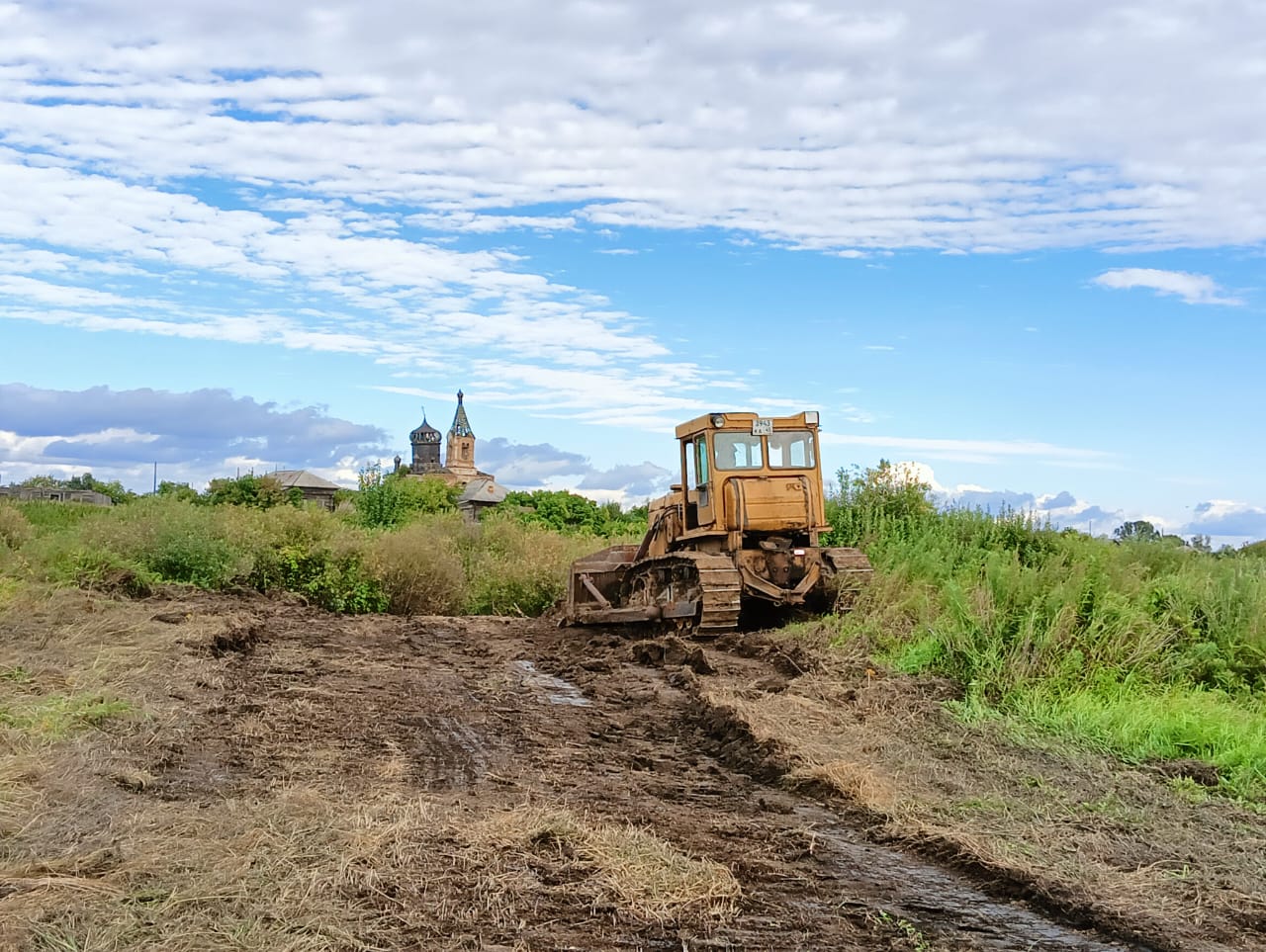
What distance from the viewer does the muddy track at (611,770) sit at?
Answer: 4.78 metres

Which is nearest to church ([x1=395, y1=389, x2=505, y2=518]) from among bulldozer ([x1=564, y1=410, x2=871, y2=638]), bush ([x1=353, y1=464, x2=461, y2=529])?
bush ([x1=353, y1=464, x2=461, y2=529])

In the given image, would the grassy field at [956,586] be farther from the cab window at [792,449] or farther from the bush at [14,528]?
the cab window at [792,449]

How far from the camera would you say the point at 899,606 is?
1340 centimetres

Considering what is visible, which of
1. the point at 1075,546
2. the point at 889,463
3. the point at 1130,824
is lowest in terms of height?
the point at 1130,824

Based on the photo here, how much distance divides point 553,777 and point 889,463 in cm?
1475

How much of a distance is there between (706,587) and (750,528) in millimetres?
1836

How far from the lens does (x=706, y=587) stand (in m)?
15.2

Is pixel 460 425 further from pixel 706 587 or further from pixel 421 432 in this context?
pixel 706 587

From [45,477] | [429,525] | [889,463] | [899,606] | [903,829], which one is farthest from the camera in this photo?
[45,477]

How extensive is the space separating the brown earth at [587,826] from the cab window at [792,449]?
20.3 ft

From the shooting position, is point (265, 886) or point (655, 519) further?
point (655, 519)

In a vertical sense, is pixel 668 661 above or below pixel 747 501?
below

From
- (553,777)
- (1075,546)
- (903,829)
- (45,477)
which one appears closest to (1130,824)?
(903,829)

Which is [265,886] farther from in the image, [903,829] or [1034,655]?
[1034,655]
